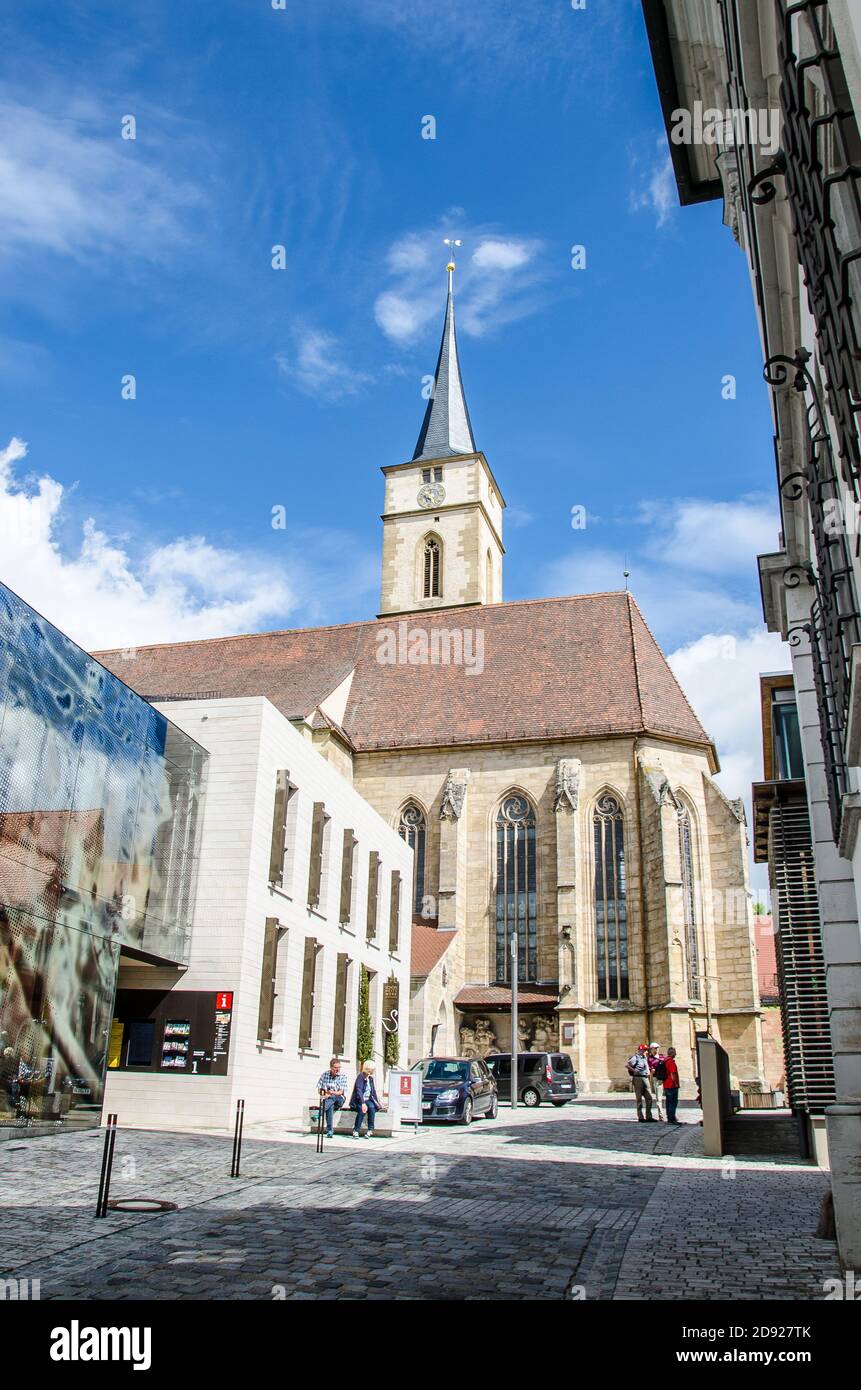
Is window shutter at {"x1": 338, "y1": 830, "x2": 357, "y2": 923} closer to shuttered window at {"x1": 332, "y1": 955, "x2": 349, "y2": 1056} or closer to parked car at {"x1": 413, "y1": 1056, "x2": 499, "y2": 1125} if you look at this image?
shuttered window at {"x1": 332, "y1": 955, "x2": 349, "y2": 1056}

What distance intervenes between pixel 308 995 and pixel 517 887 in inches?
616

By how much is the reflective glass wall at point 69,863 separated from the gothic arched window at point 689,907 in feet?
68.5

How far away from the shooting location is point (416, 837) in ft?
136

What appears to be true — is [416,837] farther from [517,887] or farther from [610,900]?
[610,900]

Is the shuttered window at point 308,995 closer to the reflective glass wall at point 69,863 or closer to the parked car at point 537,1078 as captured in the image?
the reflective glass wall at point 69,863

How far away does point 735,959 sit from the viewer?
37031 mm

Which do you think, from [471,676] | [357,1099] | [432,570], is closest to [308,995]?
[357,1099]

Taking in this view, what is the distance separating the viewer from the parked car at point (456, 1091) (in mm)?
22531

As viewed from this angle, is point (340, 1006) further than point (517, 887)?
No

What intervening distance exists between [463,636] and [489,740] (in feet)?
26.3

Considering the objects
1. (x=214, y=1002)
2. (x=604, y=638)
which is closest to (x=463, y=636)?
(x=604, y=638)

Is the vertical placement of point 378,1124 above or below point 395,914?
below

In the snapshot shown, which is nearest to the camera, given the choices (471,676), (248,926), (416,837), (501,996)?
(248,926)
